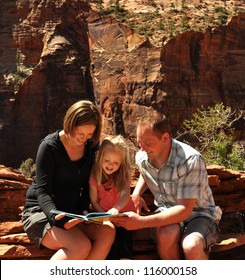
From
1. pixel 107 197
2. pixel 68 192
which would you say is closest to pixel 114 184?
pixel 107 197

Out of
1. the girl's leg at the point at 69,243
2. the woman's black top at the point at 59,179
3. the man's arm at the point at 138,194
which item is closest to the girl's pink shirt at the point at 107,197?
the woman's black top at the point at 59,179

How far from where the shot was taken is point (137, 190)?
5.89m

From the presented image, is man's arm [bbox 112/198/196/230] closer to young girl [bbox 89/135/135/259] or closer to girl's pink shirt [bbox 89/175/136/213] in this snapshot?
young girl [bbox 89/135/135/259]

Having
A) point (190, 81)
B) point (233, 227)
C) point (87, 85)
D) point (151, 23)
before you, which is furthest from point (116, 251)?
point (87, 85)

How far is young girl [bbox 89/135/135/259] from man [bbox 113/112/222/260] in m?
0.23

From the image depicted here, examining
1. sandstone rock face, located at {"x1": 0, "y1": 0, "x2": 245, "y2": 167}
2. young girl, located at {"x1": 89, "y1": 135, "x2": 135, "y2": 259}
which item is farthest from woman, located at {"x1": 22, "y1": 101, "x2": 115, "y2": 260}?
sandstone rock face, located at {"x1": 0, "y1": 0, "x2": 245, "y2": 167}

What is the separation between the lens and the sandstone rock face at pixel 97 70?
36.6 metres

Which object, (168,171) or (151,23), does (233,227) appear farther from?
(151,23)

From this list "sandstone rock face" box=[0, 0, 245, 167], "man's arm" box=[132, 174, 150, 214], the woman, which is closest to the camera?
the woman

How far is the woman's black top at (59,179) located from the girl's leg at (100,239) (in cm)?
32

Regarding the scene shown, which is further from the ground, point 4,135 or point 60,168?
point 60,168

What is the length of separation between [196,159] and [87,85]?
38570mm

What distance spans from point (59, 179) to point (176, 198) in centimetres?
116

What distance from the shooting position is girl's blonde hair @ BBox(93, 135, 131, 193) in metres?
5.51
